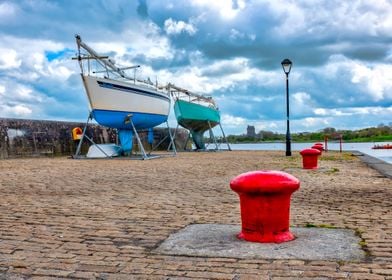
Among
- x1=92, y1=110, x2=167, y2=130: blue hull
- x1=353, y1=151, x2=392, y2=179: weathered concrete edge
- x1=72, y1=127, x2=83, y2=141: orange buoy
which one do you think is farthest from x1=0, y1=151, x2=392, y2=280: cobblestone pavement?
x1=72, y1=127, x2=83, y2=141: orange buoy

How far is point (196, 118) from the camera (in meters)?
31.2

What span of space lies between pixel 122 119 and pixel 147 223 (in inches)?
604

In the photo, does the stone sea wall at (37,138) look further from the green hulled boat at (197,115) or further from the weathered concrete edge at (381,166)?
the weathered concrete edge at (381,166)

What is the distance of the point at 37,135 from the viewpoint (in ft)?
74.0

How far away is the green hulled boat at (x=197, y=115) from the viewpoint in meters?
29.1

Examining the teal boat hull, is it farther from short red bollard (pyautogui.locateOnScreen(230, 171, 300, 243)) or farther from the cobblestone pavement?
short red bollard (pyautogui.locateOnScreen(230, 171, 300, 243))

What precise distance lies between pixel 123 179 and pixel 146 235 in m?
6.12

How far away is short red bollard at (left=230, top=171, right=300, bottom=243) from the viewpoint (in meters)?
4.32

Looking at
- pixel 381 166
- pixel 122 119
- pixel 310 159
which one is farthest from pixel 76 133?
pixel 381 166

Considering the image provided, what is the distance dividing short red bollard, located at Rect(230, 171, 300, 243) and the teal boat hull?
24.4 meters

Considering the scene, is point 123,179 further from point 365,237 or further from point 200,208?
point 365,237

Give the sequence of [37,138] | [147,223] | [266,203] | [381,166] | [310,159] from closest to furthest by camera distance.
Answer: [266,203], [147,223], [310,159], [381,166], [37,138]

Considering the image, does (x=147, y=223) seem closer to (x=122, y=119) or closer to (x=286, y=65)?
(x=122, y=119)

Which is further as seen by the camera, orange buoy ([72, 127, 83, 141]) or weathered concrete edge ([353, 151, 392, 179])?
orange buoy ([72, 127, 83, 141])
